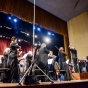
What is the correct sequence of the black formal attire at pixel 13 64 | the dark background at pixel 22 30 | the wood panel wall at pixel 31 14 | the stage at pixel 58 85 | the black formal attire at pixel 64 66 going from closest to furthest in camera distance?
1. the stage at pixel 58 85
2. the black formal attire at pixel 13 64
3. the black formal attire at pixel 64 66
4. the wood panel wall at pixel 31 14
5. the dark background at pixel 22 30

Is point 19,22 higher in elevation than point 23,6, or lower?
lower

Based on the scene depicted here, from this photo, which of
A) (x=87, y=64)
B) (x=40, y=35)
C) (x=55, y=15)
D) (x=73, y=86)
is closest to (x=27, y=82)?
(x=73, y=86)

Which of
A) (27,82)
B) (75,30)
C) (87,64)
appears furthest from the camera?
(75,30)

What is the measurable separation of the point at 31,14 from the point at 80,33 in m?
3.36

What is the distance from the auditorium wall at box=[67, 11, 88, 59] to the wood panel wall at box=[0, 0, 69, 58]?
40cm

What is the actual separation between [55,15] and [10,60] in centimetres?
515

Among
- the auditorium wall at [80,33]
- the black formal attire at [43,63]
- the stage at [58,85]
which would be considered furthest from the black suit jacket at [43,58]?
the auditorium wall at [80,33]

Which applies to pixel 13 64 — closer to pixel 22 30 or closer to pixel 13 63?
pixel 13 63

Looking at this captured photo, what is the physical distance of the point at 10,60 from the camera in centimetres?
284

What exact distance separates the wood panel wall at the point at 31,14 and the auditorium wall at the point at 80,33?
1.30ft

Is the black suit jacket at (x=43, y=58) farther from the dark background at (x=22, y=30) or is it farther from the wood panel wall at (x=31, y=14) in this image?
the wood panel wall at (x=31, y=14)

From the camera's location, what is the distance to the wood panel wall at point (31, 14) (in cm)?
492

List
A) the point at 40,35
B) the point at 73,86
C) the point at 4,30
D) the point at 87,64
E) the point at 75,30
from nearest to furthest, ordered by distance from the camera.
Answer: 1. the point at 73,86
2. the point at 87,64
3. the point at 4,30
4. the point at 40,35
5. the point at 75,30

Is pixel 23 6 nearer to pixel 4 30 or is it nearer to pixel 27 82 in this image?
pixel 4 30
